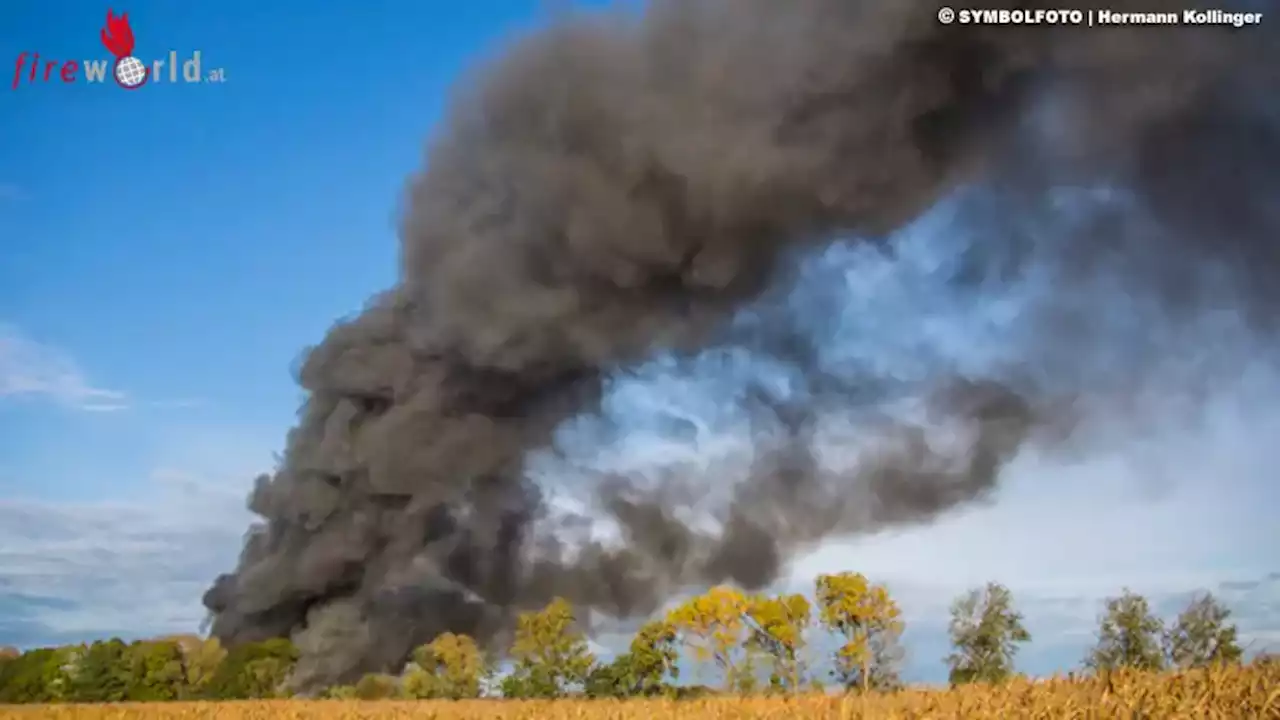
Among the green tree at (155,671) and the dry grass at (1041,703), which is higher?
the green tree at (155,671)

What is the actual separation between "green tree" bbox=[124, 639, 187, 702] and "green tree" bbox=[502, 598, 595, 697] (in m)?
10.7

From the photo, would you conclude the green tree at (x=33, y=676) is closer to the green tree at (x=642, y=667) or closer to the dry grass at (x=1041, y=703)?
the green tree at (x=642, y=667)

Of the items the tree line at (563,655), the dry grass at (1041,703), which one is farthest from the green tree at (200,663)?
the dry grass at (1041,703)

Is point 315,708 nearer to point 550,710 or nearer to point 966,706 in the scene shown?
point 550,710

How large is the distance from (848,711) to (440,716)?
22.3 ft

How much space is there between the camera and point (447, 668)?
3606 centimetres

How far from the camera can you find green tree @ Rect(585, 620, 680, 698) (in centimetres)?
3741

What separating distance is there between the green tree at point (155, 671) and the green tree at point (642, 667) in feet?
43.6

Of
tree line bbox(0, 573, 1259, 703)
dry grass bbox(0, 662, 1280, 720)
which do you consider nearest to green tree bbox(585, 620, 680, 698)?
tree line bbox(0, 573, 1259, 703)

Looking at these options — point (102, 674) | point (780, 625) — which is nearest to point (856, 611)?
point (780, 625)

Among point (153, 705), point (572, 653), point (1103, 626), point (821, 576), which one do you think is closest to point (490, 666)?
point (572, 653)

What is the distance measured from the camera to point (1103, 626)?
41.6m

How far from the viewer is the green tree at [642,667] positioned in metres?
37.4

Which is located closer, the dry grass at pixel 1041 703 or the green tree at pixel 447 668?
the dry grass at pixel 1041 703
